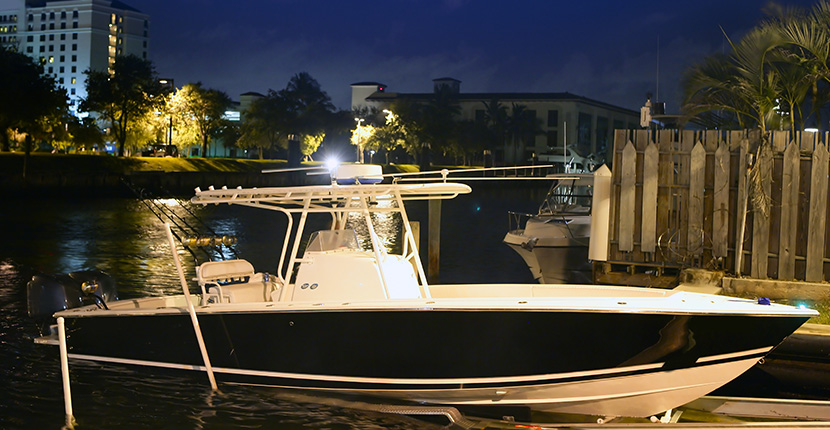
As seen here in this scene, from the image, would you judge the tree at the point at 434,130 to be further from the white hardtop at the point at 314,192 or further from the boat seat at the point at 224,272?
the white hardtop at the point at 314,192

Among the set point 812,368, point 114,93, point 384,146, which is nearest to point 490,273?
point 812,368

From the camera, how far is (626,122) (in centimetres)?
14738

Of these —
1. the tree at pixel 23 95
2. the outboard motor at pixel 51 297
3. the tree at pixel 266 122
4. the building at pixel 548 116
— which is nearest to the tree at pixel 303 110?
the tree at pixel 266 122

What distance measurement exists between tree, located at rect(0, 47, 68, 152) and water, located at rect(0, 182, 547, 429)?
34.5 feet

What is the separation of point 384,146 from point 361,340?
101m

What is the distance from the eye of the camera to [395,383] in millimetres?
9289

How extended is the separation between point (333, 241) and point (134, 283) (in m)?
11.5

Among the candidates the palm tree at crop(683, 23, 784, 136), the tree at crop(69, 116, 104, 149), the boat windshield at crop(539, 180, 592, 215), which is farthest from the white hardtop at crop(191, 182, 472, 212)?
the tree at crop(69, 116, 104, 149)

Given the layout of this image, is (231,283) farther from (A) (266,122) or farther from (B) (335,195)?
(A) (266,122)

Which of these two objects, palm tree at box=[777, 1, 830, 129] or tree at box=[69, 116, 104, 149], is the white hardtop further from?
tree at box=[69, 116, 104, 149]

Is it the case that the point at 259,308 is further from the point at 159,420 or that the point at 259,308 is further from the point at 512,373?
the point at 512,373

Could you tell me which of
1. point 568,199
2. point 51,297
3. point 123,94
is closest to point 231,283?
point 51,297

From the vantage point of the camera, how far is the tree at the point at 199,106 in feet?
283

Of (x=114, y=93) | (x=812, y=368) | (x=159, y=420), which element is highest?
(x=114, y=93)
